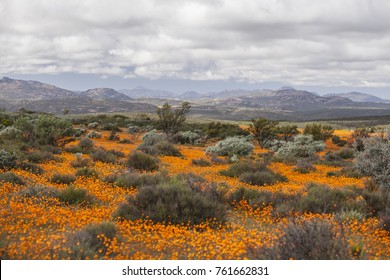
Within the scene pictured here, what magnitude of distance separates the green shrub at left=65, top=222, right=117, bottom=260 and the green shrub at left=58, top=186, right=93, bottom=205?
300 cm

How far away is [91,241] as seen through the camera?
6.46 m

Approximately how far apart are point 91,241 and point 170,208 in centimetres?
259

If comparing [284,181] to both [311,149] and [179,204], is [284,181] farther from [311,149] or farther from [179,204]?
[311,149]

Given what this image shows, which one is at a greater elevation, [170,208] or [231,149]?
[170,208]

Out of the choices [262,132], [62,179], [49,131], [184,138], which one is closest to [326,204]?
[62,179]

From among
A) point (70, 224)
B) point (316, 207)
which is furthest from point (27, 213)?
point (316, 207)

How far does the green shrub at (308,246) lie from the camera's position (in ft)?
17.6

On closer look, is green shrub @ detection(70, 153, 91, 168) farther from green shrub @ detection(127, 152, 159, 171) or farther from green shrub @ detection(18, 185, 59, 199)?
green shrub @ detection(18, 185, 59, 199)

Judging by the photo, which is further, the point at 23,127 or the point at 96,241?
the point at 23,127

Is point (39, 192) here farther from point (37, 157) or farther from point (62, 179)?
point (37, 157)

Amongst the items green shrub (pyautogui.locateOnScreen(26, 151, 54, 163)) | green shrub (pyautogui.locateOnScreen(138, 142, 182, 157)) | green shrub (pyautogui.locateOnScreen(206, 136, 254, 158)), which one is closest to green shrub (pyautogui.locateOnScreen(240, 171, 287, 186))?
green shrub (pyautogui.locateOnScreen(26, 151, 54, 163))

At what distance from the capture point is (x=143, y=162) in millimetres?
17906

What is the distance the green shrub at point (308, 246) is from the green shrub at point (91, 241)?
9.36 ft

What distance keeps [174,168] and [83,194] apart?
336 inches
